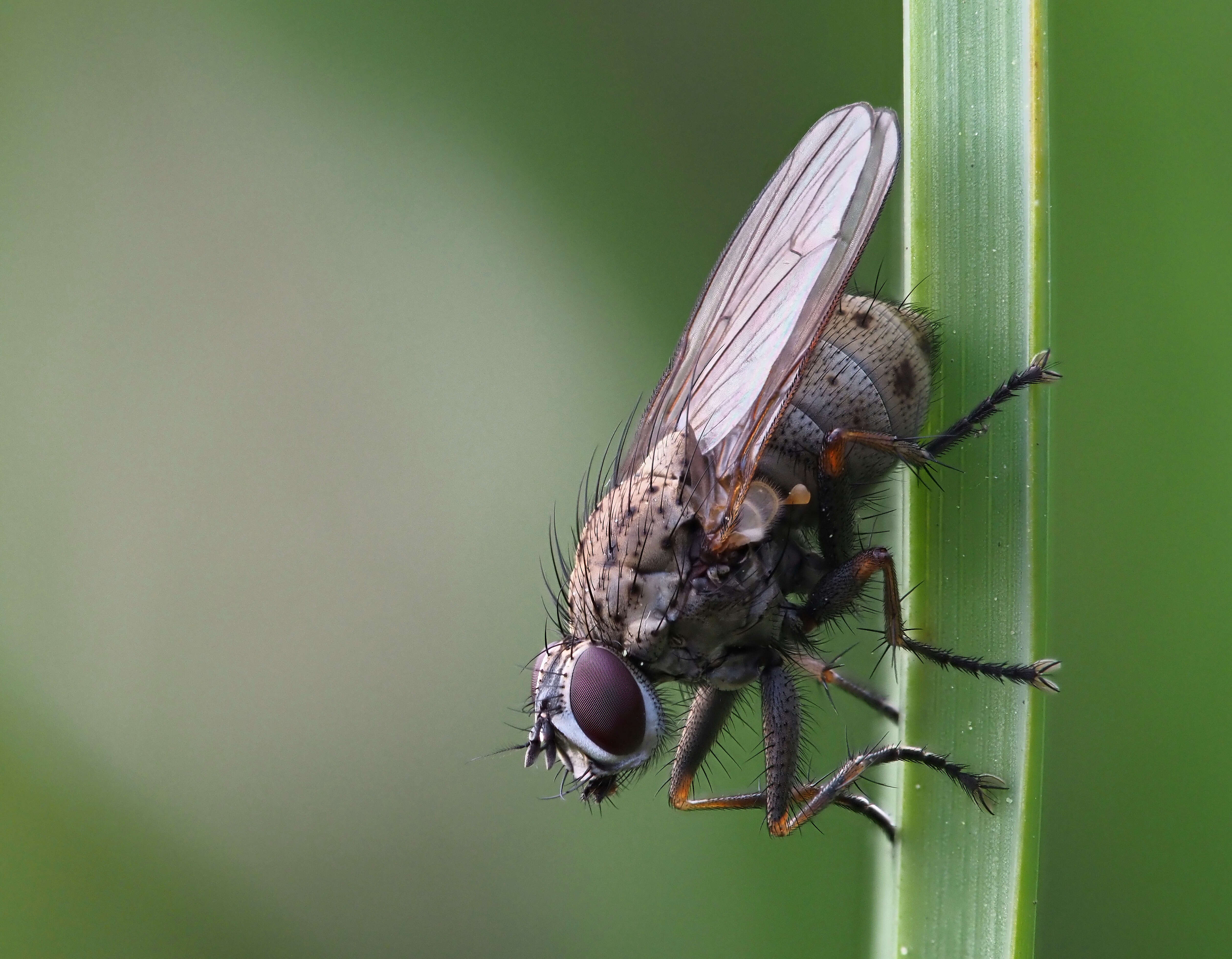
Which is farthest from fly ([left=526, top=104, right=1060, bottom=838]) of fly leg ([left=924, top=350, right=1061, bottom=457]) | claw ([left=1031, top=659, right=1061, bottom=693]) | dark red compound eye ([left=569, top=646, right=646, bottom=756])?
claw ([left=1031, top=659, right=1061, bottom=693])

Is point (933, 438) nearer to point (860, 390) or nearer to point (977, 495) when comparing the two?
point (977, 495)

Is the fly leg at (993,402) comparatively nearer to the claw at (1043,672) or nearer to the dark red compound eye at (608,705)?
the claw at (1043,672)

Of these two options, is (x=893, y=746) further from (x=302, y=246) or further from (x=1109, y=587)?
(x=302, y=246)

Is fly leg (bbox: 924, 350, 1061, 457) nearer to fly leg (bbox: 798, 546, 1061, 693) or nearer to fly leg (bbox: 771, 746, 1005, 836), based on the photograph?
fly leg (bbox: 798, 546, 1061, 693)

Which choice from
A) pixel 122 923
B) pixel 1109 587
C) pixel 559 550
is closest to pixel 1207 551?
pixel 1109 587

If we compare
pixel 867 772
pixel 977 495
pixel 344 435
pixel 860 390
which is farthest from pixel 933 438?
pixel 344 435
